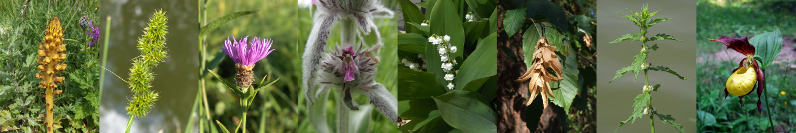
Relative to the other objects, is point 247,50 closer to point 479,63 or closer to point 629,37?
point 479,63

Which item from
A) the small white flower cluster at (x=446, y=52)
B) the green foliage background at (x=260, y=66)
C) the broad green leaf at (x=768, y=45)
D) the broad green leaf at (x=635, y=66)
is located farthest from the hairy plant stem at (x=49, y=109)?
the broad green leaf at (x=768, y=45)

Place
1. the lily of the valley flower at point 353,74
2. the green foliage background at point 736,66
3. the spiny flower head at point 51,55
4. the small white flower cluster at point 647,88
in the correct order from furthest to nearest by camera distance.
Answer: the green foliage background at point 736,66 < the small white flower cluster at point 647,88 < the lily of the valley flower at point 353,74 < the spiny flower head at point 51,55

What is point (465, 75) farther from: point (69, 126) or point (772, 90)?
point (772, 90)

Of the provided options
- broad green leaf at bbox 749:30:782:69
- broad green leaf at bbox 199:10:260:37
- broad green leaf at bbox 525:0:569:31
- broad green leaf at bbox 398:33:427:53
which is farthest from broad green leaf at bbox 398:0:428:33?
broad green leaf at bbox 749:30:782:69

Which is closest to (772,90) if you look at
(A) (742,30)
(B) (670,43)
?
(A) (742,30)

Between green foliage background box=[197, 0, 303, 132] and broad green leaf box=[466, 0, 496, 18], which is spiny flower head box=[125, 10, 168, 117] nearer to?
green foliage background box=[197, 0, 303, 132]

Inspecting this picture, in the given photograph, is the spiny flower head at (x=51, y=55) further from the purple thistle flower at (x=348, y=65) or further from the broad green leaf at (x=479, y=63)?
the broad green leaf at (x=479, y=63)
